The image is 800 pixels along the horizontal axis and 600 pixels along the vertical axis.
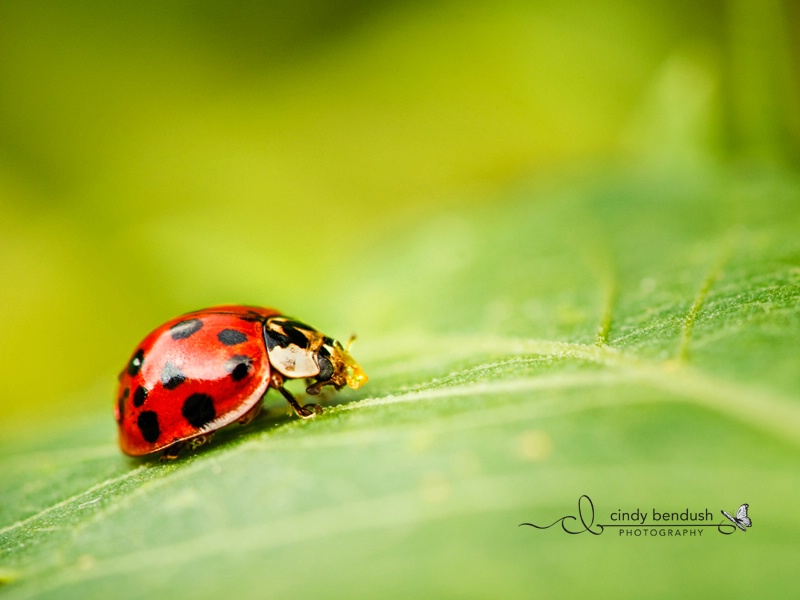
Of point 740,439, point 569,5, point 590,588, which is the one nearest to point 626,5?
point 569,5

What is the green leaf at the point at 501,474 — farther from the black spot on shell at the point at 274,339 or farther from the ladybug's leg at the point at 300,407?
the black spot on shell at the point at 274,339

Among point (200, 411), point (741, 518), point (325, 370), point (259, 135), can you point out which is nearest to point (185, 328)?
point (200, 411)

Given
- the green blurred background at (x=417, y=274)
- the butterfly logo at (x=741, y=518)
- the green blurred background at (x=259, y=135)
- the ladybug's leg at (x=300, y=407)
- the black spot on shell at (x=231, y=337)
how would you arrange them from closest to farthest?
the butterfly logo at (x=741, y=518) < the green blurred background at (x=417, y=274) < the ladybug's leg at (x=300, y=407) < the black spot on shell at (x=231, y=337) < the green blurred background at (x=259, y=135)

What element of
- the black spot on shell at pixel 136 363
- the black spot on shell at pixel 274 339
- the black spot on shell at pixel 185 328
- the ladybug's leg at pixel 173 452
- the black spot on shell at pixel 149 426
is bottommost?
the ladybug's leg at pixel 173 452

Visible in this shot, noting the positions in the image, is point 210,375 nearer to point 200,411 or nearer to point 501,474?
point 200,411

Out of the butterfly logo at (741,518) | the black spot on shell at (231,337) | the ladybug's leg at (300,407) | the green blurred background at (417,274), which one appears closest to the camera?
the butterfly logo at (741,518)

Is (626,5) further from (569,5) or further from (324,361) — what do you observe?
(324,361)

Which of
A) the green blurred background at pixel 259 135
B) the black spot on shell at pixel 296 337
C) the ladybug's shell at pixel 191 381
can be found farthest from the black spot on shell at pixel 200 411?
the green blurred background at pixel 259 135
